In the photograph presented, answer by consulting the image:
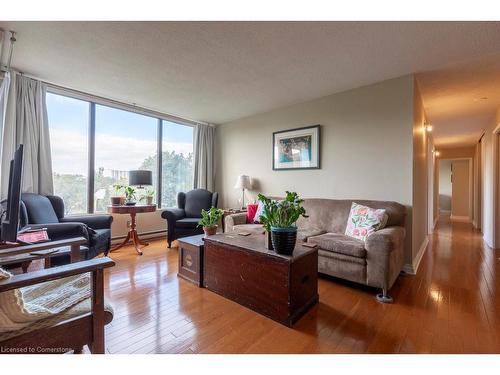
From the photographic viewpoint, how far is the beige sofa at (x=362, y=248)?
2045 millimetres

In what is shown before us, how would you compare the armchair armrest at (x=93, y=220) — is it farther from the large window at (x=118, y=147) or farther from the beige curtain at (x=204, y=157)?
the beige curtain at (x=204, y=157)

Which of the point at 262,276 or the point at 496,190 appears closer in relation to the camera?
the point at 262,276

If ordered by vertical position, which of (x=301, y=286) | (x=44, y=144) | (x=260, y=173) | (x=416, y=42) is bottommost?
(x=301, y=286)

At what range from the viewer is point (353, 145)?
10.3 ft

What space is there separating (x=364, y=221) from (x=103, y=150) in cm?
393

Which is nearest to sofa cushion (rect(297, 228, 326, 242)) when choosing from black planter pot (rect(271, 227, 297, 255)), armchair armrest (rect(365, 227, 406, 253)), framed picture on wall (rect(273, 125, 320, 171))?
armchair armrest (rect(365, 227, 406, 253))

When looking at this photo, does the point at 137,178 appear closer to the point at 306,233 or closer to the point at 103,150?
the point at 103,150

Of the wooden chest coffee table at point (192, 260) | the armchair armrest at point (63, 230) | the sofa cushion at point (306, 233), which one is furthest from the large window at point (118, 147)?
the sofa cushion at point (306, 233)

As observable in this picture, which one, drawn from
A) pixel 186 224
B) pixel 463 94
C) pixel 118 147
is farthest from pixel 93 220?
pixel 463 94

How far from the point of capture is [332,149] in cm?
336

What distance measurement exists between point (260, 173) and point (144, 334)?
315 centimetres
